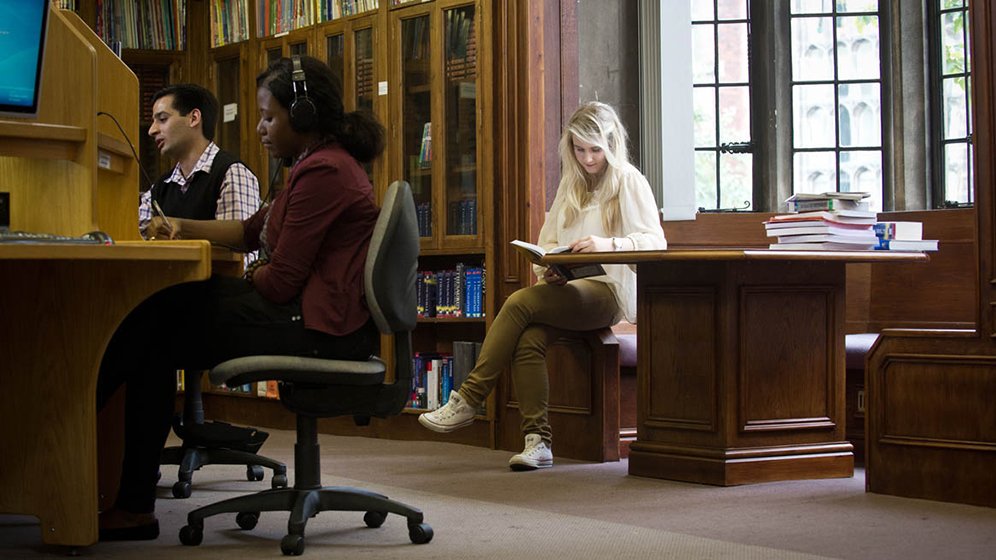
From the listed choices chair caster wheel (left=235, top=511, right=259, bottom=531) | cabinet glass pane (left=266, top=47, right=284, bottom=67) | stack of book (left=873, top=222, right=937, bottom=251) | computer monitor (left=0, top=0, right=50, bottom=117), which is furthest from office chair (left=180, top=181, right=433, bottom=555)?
cabinet glass pane (left=266, top=47, right=284, bottom=67)

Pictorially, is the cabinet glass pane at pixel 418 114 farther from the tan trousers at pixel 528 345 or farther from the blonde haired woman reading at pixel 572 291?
the tan trousers at pixel 528 345

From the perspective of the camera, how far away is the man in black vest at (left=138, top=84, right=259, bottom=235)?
13.5 ft

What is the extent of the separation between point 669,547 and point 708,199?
4196mm

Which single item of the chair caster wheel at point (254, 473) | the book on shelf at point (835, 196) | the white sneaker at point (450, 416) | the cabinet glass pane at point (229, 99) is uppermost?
the cabinet glass pane at point (229, 99)

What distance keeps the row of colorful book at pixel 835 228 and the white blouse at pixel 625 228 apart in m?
0.47

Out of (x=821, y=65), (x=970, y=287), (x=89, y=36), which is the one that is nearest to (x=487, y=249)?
(x=970, y=287)

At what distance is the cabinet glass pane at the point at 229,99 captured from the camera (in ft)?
20.9

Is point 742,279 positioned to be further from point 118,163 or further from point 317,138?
point 118,163

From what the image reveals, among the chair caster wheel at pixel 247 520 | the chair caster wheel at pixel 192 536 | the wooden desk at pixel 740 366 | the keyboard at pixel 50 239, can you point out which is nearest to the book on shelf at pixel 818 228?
the wooden desk at pixel 740 366

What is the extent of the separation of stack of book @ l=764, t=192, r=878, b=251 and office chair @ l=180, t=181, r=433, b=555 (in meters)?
1.59

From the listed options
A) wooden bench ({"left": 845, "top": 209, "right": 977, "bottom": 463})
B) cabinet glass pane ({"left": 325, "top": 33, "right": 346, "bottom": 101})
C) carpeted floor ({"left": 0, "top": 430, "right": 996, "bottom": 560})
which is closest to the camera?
carpeted floor ({"left": 0, "top": 430, "right": 996, "bottom": 560})

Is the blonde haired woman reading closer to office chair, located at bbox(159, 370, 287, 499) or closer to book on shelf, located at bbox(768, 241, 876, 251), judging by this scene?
book on shelf, located at bbox(768, 241, 876, 251)

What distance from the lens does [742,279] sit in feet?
13.1

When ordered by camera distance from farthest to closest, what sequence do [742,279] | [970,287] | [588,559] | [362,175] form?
[970,287] < [742,279] < [362,175] < [588,559]
